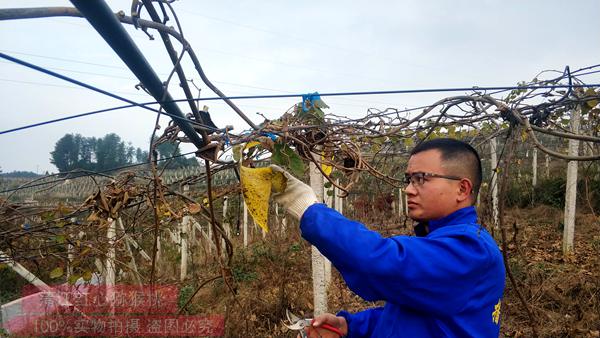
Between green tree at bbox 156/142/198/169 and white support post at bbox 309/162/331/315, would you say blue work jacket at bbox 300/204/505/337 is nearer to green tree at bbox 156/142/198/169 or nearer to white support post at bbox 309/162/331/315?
green tree at bbox 156/142/198/169

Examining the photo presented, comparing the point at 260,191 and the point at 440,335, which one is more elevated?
the point at 260,191

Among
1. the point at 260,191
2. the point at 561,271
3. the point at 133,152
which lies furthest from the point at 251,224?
the point at 133,152

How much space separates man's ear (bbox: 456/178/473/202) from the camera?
123cm

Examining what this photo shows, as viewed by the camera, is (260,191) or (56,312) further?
(56,312)

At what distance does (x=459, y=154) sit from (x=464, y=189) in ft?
0.42

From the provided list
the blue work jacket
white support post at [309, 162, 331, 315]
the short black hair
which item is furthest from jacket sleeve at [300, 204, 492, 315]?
white support post at [309, 162, 331, 315]

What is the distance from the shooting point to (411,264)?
38.6 inches

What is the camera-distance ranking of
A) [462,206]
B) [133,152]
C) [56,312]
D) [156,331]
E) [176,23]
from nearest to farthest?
[176,23] → [462,206] → [156,331] → [56,312] → [133,152]

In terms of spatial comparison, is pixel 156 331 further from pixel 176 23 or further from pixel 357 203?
pixel 357 203

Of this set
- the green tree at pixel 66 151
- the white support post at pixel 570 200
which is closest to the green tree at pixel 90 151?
the green tree at pixel 66 151

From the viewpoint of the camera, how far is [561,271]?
5.06 meters

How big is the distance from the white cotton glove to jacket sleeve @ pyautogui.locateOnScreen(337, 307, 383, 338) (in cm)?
62

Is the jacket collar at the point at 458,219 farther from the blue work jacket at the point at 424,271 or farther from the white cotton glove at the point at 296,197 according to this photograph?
the white cotton glove at the point at 296,197

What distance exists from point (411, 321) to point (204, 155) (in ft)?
3.01
